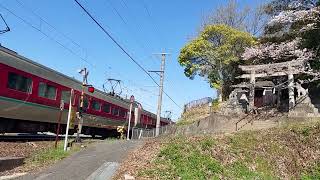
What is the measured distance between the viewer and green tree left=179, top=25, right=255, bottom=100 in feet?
114

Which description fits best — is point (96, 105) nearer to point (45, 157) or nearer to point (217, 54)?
point (45, 157)

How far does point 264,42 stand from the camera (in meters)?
30.8

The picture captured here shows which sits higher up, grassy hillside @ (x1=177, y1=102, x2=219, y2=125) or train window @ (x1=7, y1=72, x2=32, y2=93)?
grassy hillside @ (x1=177, y1=102, x2=219, y2=125)

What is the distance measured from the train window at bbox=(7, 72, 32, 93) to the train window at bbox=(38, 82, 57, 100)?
2.89 ft

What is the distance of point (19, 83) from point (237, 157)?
9.21 m

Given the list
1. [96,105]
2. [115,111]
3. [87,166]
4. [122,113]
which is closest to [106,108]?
[96,105]

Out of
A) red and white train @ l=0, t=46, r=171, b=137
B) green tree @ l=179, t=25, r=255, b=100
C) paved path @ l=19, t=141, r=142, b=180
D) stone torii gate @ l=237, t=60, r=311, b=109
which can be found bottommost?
paved path @ l=19, t=141, r=142, b=180

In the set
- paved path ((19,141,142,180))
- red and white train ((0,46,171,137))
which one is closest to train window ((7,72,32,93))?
red and white train ((0,46,171,137))

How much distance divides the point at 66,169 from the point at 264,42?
23394 mm

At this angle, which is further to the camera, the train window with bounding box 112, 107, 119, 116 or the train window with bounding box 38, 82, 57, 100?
the train window with bounding box 112, 107, 119, 116

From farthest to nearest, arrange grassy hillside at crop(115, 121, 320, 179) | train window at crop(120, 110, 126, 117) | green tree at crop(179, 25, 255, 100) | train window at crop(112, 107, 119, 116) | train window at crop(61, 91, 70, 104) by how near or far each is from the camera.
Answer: green tree at crop(179, 25, 255, 100)
train window at crop(120, 110, 126, 117)
train window at crop(112, 107, 119, 116)
train window at crop(61, 91, 70, 104)
grassy hillside at crop(115, 121, 320, 179)

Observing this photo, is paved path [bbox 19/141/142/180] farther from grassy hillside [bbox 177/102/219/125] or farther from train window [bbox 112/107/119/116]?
grassy hillside [bbox 177/102/219/125]

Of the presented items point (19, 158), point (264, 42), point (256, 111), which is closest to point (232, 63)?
point (264, 42)

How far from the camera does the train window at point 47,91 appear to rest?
57.6ft
